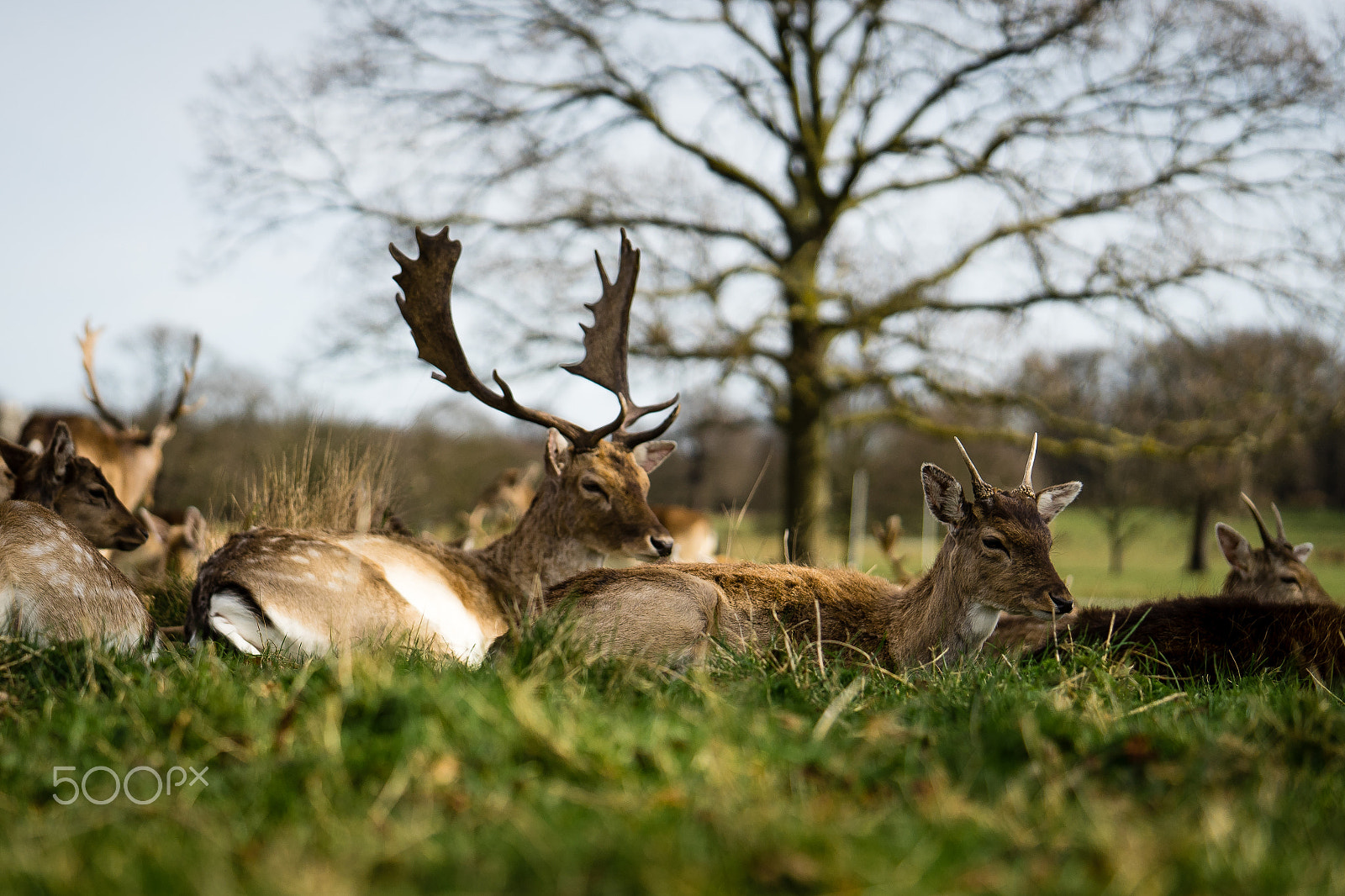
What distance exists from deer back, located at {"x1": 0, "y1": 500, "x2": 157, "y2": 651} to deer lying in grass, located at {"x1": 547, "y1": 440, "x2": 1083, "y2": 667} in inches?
69.2

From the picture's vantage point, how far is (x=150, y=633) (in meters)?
4.38

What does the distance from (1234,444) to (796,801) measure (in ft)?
46.1

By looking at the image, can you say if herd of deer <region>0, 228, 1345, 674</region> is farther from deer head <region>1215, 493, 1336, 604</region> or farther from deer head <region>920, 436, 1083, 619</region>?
deer head <region>1215, 493, 1336, 604</region>

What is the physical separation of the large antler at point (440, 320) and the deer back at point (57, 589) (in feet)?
7.27

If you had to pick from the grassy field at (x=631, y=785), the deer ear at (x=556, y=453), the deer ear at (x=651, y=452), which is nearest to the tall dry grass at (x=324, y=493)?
the deer ear at (x=556, y=453)

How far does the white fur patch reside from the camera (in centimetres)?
486

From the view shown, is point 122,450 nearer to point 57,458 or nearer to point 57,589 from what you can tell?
point 57,458

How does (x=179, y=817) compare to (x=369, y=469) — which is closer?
(x=179, y=817)

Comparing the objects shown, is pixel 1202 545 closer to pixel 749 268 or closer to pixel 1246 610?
pixel 749 268

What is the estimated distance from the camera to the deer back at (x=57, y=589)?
12.9 feet

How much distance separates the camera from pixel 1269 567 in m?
7.38

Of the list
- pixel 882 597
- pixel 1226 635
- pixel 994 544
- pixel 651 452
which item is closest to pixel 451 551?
pixel 651 452

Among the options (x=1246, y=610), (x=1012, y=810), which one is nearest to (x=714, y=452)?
(x=1246, y=610)

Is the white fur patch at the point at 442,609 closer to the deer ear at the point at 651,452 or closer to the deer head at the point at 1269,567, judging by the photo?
the deer ear at the point at 651,452
